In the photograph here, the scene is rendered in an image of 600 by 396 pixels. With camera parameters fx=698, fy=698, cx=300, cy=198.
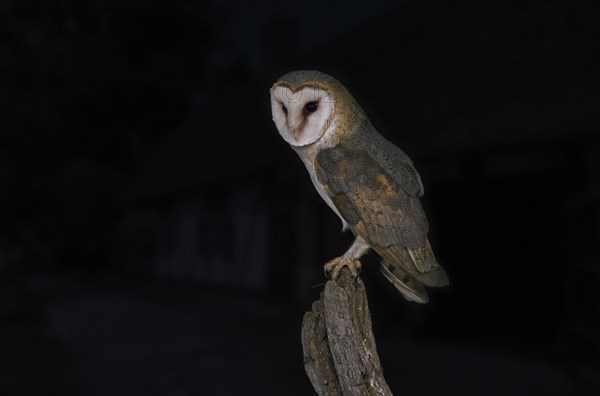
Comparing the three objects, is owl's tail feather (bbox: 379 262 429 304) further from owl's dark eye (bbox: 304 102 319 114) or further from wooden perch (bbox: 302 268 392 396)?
owl's dark eye (bbox: 304 102 319 114)

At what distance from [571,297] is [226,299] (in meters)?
9.79

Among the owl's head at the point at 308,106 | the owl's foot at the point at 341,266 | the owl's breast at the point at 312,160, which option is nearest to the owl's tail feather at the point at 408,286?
the owl's foot at the point at 341,266

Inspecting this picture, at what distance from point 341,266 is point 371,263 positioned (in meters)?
8.17

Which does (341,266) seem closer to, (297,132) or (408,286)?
(408,286)

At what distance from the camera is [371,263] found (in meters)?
10.3

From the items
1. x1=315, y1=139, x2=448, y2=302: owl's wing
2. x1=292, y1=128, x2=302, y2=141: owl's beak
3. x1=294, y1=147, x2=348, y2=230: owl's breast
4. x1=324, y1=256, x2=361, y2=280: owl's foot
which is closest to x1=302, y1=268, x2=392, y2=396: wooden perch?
x1=324, y1=256, x2=361, y2=280: owl's foot

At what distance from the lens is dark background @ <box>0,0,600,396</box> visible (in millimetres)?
9109

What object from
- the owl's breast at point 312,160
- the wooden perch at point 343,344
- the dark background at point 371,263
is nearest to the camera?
the wooden perch at point 343,344

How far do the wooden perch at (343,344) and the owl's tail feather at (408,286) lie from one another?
0.37 feet

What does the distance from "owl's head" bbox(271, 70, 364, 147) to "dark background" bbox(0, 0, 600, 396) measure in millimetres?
557

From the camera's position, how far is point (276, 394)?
26.9ft

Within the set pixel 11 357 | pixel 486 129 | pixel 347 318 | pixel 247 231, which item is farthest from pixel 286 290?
pixel 347 318

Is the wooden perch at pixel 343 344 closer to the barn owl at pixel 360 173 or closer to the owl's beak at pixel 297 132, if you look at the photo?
the barn owl at pixel 360 173

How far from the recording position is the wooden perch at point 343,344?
6.70 feet
